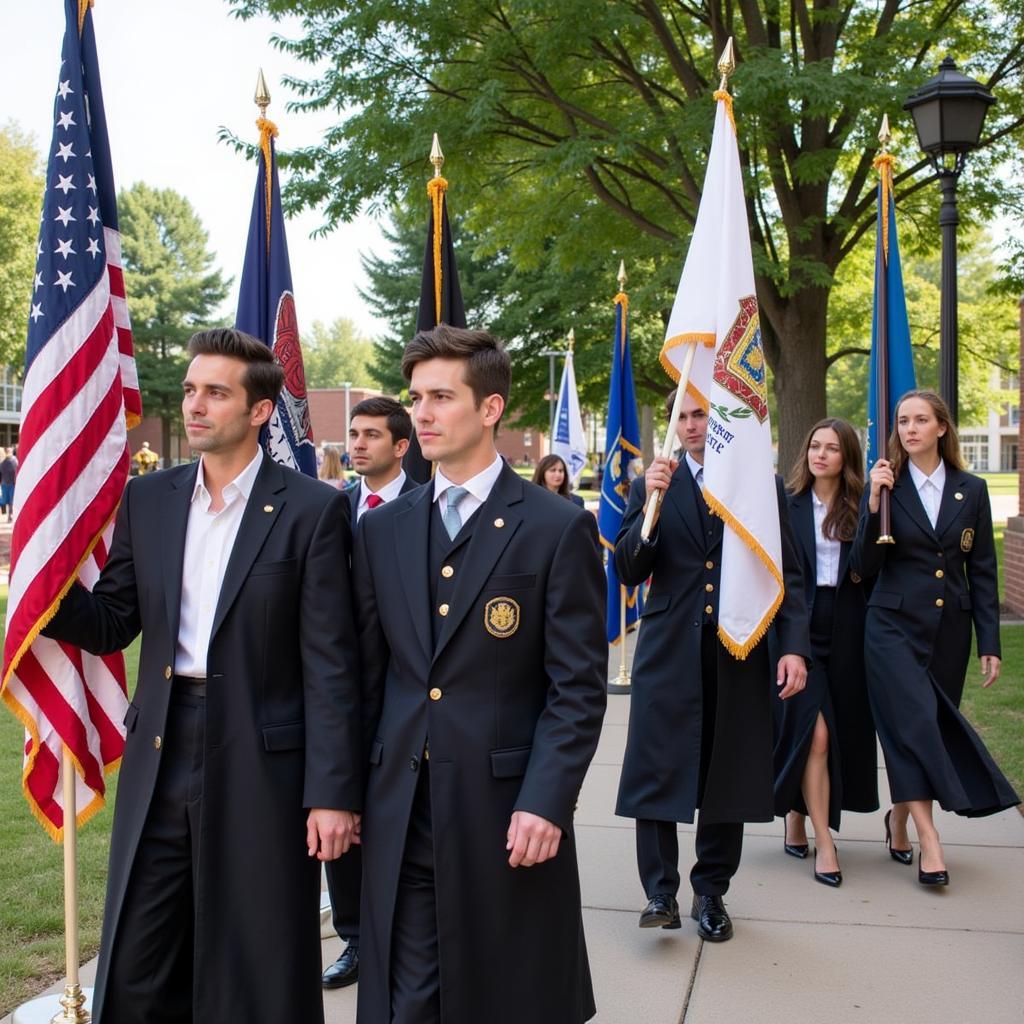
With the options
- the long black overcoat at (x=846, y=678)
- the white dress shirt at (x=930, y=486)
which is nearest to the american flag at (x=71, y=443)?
the long black overcoat at (x=846, y=678)

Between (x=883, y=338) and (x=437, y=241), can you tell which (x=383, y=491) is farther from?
(x=883, y=338)

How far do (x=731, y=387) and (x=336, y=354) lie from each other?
12926cm

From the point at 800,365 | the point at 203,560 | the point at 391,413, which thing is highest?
the point at 800,365

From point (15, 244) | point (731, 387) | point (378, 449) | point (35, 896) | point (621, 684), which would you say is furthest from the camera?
point (15, 244)

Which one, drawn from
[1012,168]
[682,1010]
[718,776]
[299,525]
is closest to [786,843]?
[718,776]

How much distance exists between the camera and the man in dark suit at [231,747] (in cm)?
315

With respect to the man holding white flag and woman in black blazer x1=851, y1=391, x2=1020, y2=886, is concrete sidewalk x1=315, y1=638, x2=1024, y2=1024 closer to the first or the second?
the man holding white flag

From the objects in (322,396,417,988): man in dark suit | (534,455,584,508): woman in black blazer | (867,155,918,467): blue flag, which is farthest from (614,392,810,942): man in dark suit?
(534,455,584,508): woman in black blazer

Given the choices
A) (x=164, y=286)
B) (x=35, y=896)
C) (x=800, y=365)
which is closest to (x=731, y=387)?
(x=35, y=896)

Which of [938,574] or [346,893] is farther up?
[938,574]

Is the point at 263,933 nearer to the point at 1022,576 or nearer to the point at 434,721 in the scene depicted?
the point at 434,721

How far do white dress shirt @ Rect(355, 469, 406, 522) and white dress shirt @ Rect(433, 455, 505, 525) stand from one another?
2.45 m

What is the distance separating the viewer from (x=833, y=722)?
5.88m

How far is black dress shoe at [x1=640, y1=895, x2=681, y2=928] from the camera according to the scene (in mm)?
4684
